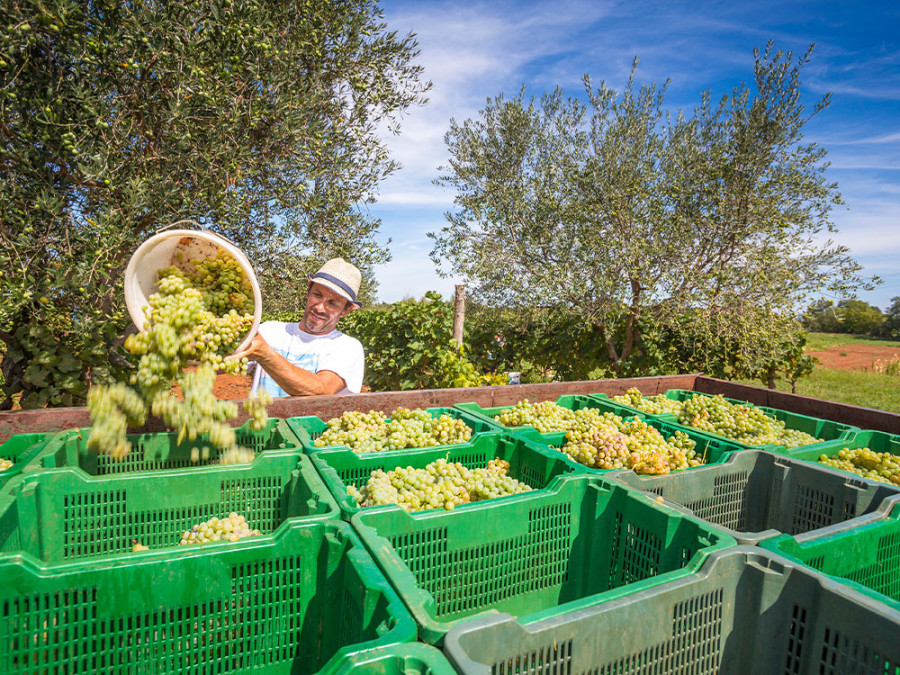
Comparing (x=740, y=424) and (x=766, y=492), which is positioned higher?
(x=740, y=424)

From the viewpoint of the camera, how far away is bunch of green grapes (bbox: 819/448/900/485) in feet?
8.98

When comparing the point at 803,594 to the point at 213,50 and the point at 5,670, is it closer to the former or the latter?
the point at 5,670

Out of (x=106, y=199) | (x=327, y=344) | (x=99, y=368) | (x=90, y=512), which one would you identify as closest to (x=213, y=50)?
(x=106, y=199)

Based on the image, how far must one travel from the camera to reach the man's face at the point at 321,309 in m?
3.91

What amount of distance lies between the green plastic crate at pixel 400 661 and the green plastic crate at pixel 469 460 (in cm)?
107

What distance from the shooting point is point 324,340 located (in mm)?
3979

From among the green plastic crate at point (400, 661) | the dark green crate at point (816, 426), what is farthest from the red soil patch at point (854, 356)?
the green plastic crate at point (400, 661)

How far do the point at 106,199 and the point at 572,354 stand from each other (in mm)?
7338

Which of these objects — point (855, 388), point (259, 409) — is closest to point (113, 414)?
point (259, 409)

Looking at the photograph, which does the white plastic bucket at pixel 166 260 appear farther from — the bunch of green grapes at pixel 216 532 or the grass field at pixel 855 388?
the grass field at pixel 855 388

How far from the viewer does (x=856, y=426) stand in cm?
355

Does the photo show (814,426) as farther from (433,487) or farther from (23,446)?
(23,446)

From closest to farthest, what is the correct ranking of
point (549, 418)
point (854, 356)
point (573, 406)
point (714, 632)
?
point (714, 632), point (549, 418), point (573, 406), point (854, 356)

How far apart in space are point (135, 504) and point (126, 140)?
319cm
